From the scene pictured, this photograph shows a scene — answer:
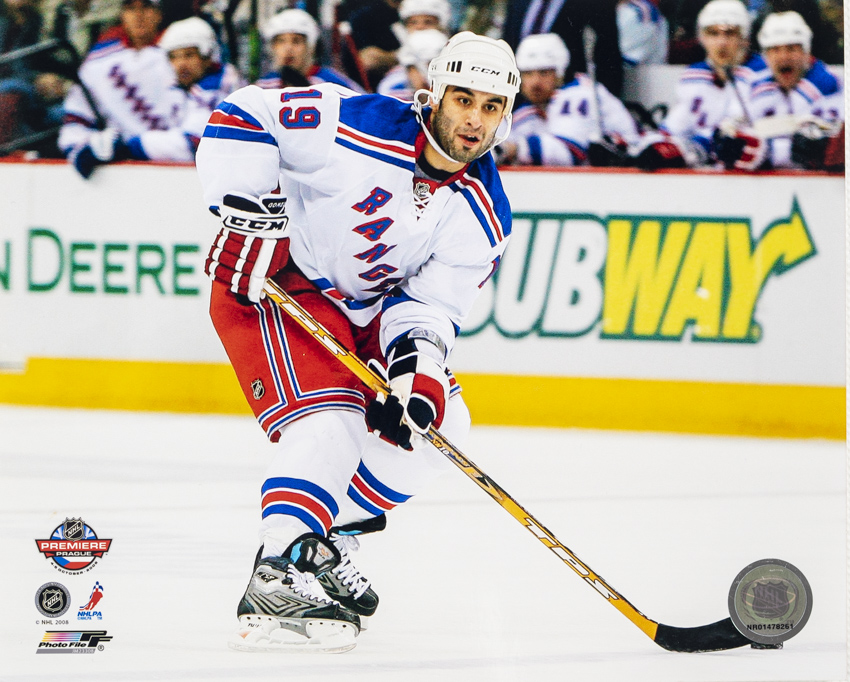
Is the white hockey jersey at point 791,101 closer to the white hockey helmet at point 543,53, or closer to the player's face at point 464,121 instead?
the white hockey helmet at point 543,53

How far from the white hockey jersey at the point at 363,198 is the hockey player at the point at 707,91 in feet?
3.02

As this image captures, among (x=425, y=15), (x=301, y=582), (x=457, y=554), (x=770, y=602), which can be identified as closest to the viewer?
(x=301, y=582)

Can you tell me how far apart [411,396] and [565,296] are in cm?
122

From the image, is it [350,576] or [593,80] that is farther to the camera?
[593,80]

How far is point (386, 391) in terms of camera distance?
210cm

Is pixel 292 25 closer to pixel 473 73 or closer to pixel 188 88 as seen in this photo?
pixel 188 88

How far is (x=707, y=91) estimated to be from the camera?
3.07 meters

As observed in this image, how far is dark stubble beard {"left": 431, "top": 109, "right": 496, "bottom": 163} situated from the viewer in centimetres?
211

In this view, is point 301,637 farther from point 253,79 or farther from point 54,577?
point 253,79

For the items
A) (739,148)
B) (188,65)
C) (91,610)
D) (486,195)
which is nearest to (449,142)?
(486,195)

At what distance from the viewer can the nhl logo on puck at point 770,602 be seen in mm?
2174

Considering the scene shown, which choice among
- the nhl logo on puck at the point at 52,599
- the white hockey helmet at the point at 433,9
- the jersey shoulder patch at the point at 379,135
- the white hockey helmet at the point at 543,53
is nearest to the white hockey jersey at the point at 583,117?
the white hockey helmet at the point at 543,53

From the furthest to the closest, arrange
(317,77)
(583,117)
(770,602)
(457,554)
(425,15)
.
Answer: (583,117) < (317,77) < (425,15) < (457,554) < (770,602)

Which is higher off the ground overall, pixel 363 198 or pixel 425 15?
pixel 425 15
